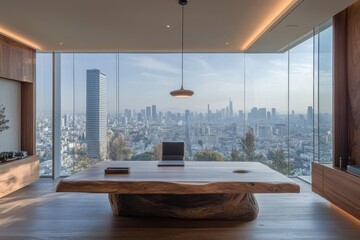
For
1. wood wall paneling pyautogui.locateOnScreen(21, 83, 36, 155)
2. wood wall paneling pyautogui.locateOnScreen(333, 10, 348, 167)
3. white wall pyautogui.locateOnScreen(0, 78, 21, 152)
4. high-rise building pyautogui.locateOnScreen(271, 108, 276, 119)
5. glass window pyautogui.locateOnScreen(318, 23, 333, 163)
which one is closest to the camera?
wood wall paneling pyautogui.locateOnScreen(333, 10, 348, 167)

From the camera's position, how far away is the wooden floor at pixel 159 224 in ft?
11.5

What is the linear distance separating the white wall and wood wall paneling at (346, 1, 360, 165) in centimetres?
→ 627

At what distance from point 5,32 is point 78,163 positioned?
3.24m

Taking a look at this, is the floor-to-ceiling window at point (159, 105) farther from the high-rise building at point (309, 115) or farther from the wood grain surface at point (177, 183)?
the wood grain surface at point (177, 183)

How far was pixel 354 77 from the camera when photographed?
449cm

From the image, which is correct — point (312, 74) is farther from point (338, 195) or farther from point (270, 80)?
point (338, 195)

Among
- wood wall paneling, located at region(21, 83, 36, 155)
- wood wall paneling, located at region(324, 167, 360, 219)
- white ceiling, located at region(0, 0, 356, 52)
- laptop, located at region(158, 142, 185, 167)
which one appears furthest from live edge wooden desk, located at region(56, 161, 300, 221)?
wood wall paneling, located at region(21, 83, 36, 155)

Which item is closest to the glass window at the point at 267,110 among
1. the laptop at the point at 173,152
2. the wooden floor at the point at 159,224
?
the wooden floor at the point at 159,224

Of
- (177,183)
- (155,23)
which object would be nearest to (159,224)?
(177,183)

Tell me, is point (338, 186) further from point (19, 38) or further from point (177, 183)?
point (19, 38)

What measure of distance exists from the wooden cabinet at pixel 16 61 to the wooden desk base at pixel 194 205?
11.3 ft

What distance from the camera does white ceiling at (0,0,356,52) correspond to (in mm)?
3941

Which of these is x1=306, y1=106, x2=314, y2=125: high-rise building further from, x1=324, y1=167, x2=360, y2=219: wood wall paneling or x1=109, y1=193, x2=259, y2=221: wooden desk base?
x1=109, y1=193, x2=259, y2=221: wooden desk base

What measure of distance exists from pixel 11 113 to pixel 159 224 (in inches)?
164
